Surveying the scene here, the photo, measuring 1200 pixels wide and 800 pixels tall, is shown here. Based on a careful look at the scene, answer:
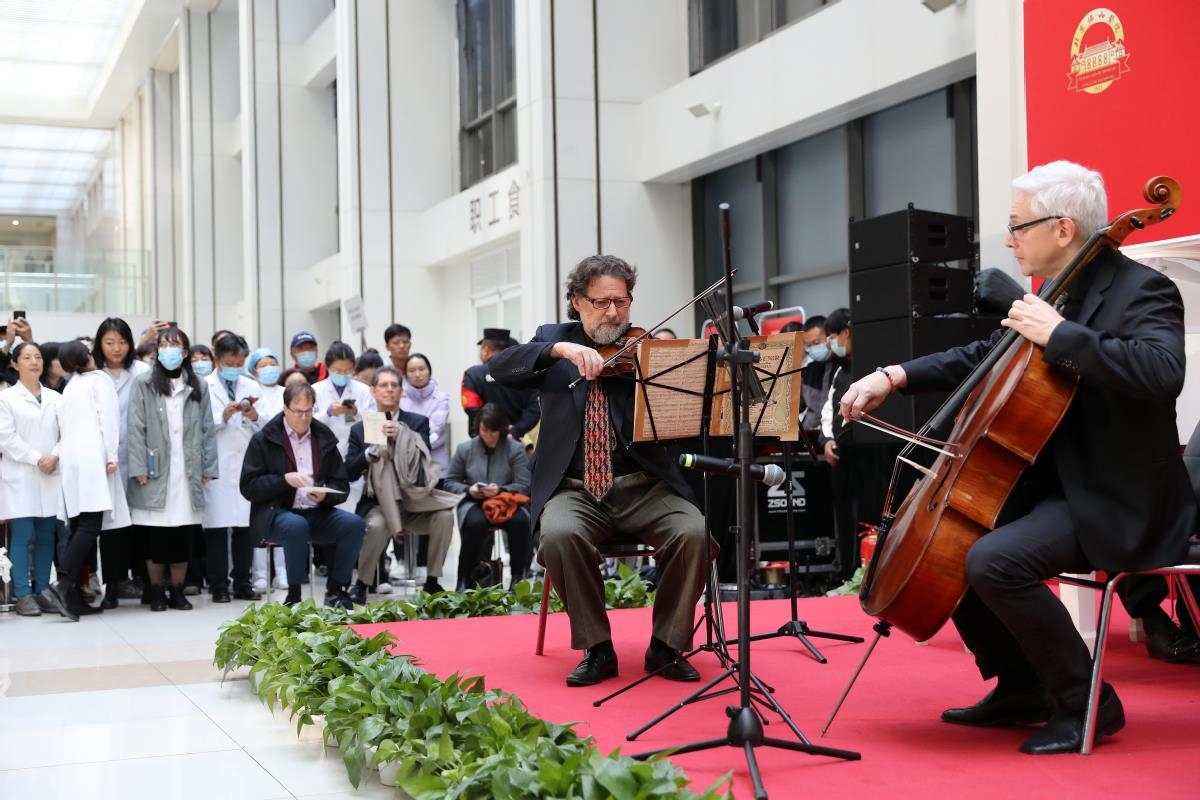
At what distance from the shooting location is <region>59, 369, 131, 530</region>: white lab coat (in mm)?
7000

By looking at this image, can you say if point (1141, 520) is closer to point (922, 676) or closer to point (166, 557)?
point (922, 676)

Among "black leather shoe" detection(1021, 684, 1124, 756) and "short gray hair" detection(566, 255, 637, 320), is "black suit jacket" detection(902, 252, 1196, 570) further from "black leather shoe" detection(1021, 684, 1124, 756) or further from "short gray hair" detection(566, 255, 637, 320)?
"short gray hair" detection(566, 255, 637, 320)

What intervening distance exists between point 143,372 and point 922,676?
5.12 meters

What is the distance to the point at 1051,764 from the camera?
2.88 m

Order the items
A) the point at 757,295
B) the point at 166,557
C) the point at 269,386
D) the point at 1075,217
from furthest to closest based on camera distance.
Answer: the point at 757,295 < the point at 269,386 < the point at 166,557 < the point at 1075,217

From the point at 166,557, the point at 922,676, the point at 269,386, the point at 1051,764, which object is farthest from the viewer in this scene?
the point at 269,386

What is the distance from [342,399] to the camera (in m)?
8.56

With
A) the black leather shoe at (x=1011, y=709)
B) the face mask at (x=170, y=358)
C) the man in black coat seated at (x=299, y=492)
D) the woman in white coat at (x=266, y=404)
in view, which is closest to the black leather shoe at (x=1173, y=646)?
the black leather shoe at (x=1011, y=709)

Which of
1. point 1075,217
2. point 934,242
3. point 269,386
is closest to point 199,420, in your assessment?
point 269,386

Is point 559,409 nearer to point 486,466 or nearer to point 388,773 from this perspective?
point 388,773

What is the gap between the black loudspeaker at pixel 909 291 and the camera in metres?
Result: 6.34

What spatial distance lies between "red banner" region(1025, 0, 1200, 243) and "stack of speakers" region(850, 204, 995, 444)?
24.2 inches

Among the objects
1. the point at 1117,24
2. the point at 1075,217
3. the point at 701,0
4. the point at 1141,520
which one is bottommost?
the point at 1141,520

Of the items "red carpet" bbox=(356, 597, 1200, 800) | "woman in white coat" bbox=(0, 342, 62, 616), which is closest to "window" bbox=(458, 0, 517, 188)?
"woman in white coat" bbox=(0, 342, 62, 616)
